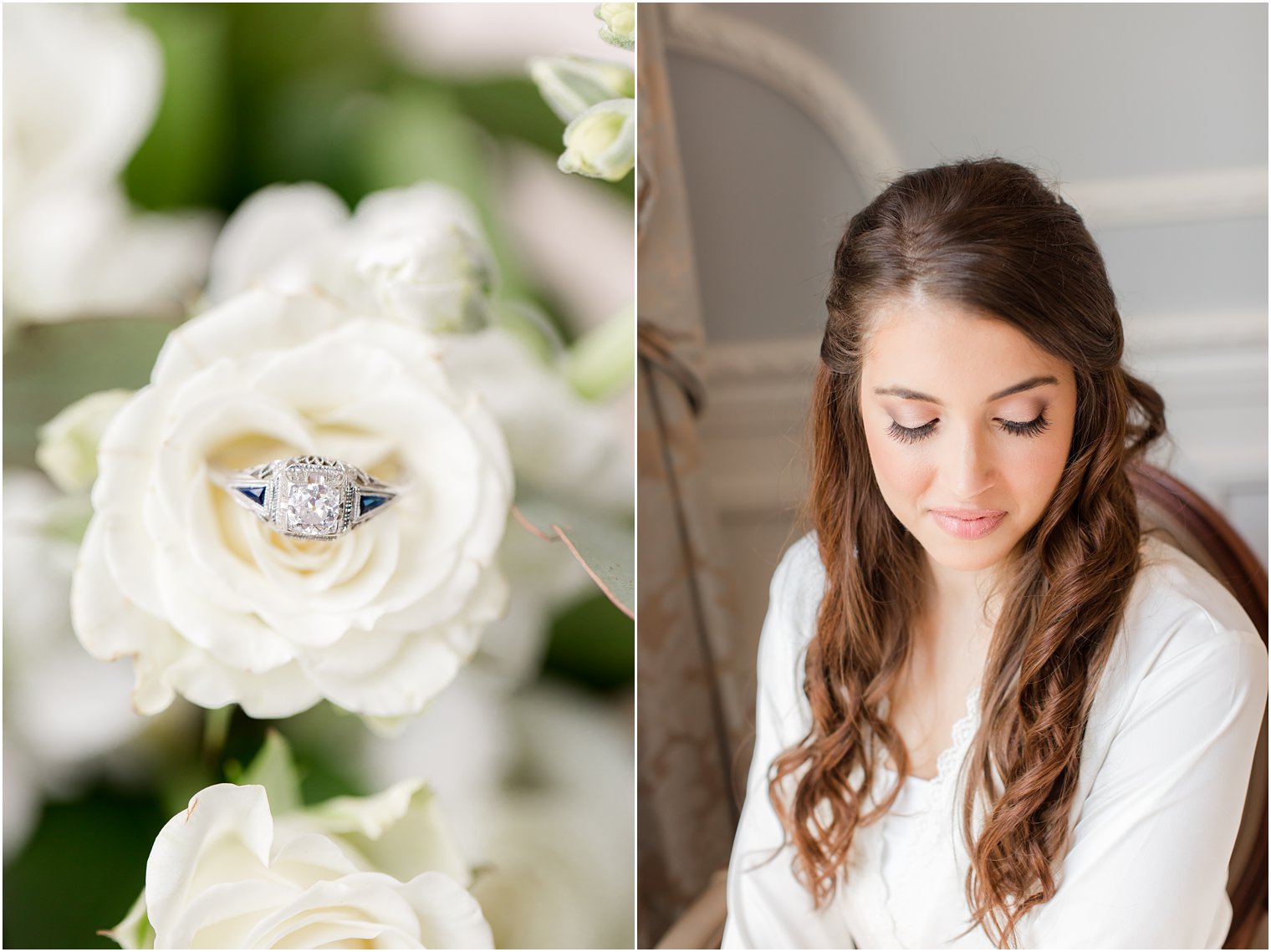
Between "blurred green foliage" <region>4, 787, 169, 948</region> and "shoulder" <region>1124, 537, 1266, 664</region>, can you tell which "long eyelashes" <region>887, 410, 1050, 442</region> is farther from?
"blurred green foliage" <region>4, 787, 169, 948</region>

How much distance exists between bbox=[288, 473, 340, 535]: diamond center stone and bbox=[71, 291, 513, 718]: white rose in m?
0.03

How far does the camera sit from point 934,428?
0.72m

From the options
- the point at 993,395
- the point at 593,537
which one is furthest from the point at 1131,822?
the point at 593,537

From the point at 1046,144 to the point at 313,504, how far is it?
91 centimetres

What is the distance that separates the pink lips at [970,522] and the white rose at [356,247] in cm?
38

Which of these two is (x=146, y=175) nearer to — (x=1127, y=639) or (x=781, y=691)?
(x=781, y=691)

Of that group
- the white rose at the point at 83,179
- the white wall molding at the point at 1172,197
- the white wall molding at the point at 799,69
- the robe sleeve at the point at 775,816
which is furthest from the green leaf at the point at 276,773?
the white wall molding at the point at 1172,197

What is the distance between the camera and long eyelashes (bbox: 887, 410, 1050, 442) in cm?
71

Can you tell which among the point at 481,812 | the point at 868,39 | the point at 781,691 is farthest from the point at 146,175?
the point at 868,39

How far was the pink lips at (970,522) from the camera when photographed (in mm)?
738

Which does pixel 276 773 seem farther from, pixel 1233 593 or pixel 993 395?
pixel 1233 593

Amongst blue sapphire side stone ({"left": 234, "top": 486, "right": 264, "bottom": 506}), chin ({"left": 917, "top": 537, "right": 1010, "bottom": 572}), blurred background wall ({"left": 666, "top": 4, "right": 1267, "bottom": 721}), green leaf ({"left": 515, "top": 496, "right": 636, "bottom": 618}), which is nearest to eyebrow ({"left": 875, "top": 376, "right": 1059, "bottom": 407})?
chin ({"left": 917, "top": 537, "right": 1010, "bottom": 572})

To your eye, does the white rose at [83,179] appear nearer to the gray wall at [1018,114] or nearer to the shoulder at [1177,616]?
the gray wall at [1018,114]

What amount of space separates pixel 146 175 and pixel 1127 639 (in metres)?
0.83
